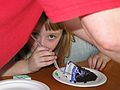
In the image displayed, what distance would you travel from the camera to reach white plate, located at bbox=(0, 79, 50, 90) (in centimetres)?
108

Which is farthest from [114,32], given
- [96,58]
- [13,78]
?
[96,58]

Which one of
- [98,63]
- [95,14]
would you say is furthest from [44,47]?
[95,14]

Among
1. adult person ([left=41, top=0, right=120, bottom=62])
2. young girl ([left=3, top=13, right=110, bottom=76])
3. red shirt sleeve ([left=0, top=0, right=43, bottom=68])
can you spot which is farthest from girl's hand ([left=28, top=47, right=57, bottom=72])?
adult person ([left=41, top=0, right=120, bottom=62])

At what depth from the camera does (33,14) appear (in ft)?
2.45

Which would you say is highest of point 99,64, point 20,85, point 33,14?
point 33,14

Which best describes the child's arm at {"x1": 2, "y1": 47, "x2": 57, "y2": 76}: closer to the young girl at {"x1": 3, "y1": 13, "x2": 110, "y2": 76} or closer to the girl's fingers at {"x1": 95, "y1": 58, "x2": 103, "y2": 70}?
the young girl at {"x1": 3, "y1": 13, "x2": 110, "y2": 76}

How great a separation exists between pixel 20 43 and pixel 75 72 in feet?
1.38

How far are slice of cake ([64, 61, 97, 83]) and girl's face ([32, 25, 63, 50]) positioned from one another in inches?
14.3

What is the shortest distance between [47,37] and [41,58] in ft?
0.63

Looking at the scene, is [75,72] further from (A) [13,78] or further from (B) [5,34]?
Answer: (B) [5,34]

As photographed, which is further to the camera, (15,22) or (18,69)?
(18,69)

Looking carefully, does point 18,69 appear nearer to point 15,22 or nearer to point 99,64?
point 99,64

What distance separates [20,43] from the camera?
811 mm

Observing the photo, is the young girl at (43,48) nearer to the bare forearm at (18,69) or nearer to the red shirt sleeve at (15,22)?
the bare forearm at (18,69)
